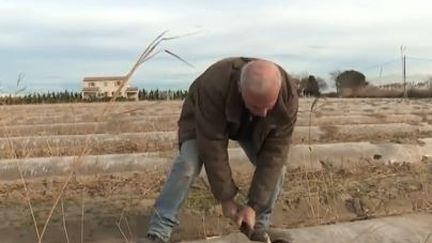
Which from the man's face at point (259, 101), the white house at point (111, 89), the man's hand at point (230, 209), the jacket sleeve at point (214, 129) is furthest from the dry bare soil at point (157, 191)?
the man's hand at point (230, 209)

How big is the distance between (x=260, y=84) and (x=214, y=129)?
1.51 ft

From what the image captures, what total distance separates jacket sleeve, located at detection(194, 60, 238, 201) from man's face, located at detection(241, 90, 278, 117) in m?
0.20

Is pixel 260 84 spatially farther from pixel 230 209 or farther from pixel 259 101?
pixel 230 209

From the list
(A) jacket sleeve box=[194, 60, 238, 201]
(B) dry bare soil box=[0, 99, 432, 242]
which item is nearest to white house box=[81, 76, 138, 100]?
(B) dry bare soil box=[0, 99, 432, 242]

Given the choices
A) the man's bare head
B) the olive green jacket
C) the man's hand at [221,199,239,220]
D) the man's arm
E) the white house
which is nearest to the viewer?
the white house

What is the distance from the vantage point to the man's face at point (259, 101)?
2922 mm

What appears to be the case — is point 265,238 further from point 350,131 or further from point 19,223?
point 350,131

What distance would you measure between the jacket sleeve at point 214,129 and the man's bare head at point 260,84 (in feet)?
0.71

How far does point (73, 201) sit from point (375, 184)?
2.58m

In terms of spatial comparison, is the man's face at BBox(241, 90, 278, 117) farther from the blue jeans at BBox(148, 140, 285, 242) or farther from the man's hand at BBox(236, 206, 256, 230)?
the blue jeans at BBox(148, 140, 285, 242)

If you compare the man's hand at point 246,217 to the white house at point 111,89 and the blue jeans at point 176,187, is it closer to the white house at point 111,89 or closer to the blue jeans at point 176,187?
the blue jeans at point 176,187

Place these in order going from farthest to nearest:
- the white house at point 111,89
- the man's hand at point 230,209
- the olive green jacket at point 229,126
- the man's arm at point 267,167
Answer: the man's arm at point 267,167 → the man's hand at point 230,209 → the olive green jacket at point 229,126 → the white house at point 111,89

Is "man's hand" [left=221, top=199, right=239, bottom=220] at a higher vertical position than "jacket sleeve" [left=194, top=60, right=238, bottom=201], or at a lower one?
lower

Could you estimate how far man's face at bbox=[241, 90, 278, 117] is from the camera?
2.92 m
